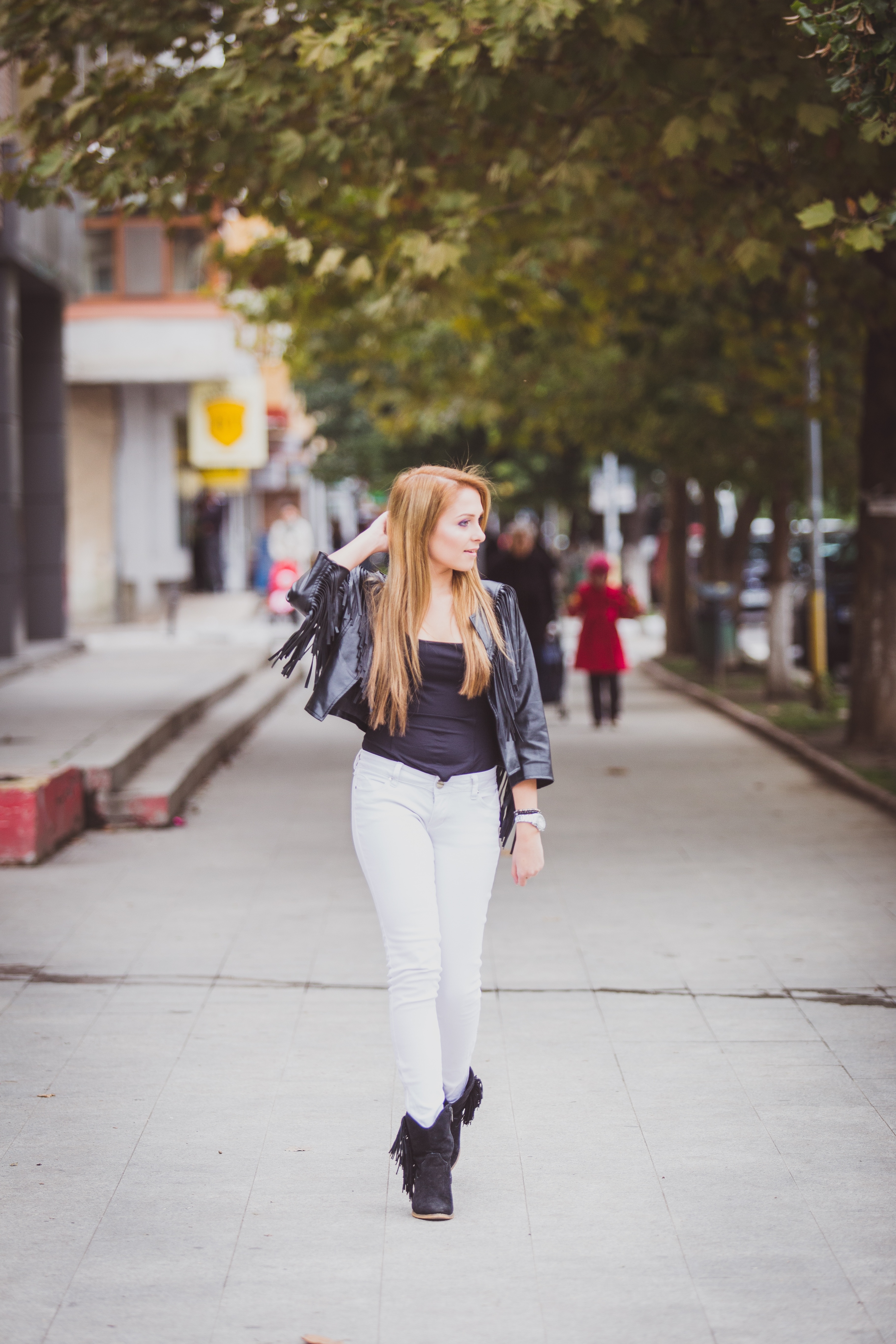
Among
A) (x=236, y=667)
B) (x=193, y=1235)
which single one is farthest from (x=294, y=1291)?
(x=236, y=667)

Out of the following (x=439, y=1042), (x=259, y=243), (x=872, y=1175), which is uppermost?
(x=259, y=243)

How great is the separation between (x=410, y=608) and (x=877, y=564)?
1020 cm

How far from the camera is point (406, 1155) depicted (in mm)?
4438

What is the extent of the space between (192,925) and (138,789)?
9.60 feet

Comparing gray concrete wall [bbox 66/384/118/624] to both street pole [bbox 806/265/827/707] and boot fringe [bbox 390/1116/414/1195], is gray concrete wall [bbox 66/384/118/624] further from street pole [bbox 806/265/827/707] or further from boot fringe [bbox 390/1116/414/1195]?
boot fringe [bbox 390/1116/414/1195]

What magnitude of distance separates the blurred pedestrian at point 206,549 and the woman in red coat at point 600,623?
80.1ft

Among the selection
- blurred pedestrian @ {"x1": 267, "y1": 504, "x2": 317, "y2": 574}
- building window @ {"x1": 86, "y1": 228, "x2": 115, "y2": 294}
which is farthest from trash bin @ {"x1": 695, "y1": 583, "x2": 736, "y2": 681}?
building window @ {"x1": 86, "y1": 228, "x2": 115, "y2": 294}

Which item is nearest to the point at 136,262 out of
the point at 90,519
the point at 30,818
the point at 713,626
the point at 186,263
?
the point at 186,263

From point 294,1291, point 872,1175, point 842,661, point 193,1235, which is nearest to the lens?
point 294,1291

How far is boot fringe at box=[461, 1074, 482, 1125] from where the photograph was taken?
470 cm

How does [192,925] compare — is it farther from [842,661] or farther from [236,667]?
[842,661]

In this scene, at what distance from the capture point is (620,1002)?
6664 mm

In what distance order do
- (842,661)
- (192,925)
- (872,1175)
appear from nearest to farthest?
(872,1175), (192,925), (842,661)

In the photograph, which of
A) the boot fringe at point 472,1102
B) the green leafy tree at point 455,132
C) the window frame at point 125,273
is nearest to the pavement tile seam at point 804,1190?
the boot fringe at point 472,1102
